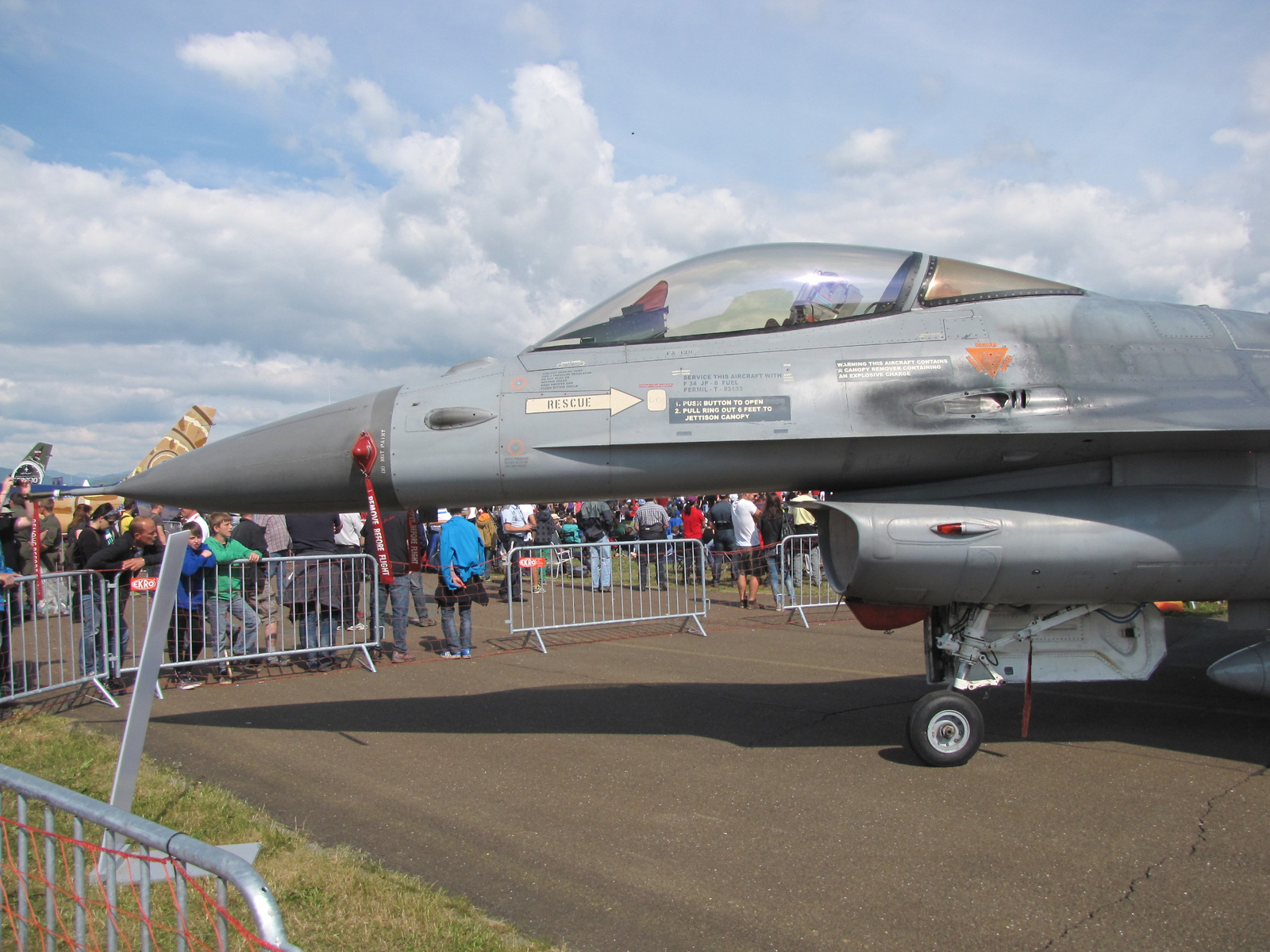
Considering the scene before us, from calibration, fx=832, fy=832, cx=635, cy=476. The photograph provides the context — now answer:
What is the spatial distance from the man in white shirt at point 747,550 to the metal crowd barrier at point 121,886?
9523 millimetres

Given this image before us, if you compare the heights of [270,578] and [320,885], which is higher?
[270,578]

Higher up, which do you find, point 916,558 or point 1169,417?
point 1169,417

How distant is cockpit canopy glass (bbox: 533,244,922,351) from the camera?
5098 mm

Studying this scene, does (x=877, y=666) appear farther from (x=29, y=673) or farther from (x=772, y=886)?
(x=29, y=673)

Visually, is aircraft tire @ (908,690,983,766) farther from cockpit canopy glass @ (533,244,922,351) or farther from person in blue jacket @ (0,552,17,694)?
person in blue jacket @ (0,552,17,694)

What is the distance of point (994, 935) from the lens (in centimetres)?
314

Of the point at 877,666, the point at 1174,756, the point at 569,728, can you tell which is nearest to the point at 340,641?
the point at 569,728

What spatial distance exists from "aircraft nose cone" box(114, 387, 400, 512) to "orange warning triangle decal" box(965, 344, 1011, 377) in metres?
3.48

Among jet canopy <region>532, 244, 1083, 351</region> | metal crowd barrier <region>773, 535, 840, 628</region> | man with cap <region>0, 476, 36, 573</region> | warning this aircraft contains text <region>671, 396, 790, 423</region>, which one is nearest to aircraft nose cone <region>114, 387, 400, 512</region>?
jet canopy <region>532, 244, 1083, 351</region>

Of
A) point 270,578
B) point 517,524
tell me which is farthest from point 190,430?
point 270,578

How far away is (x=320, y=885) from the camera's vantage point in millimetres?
3504

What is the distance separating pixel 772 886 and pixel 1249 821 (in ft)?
8.47

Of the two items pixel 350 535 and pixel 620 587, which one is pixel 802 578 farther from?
pixel 350 535

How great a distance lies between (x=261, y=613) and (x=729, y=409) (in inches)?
251
